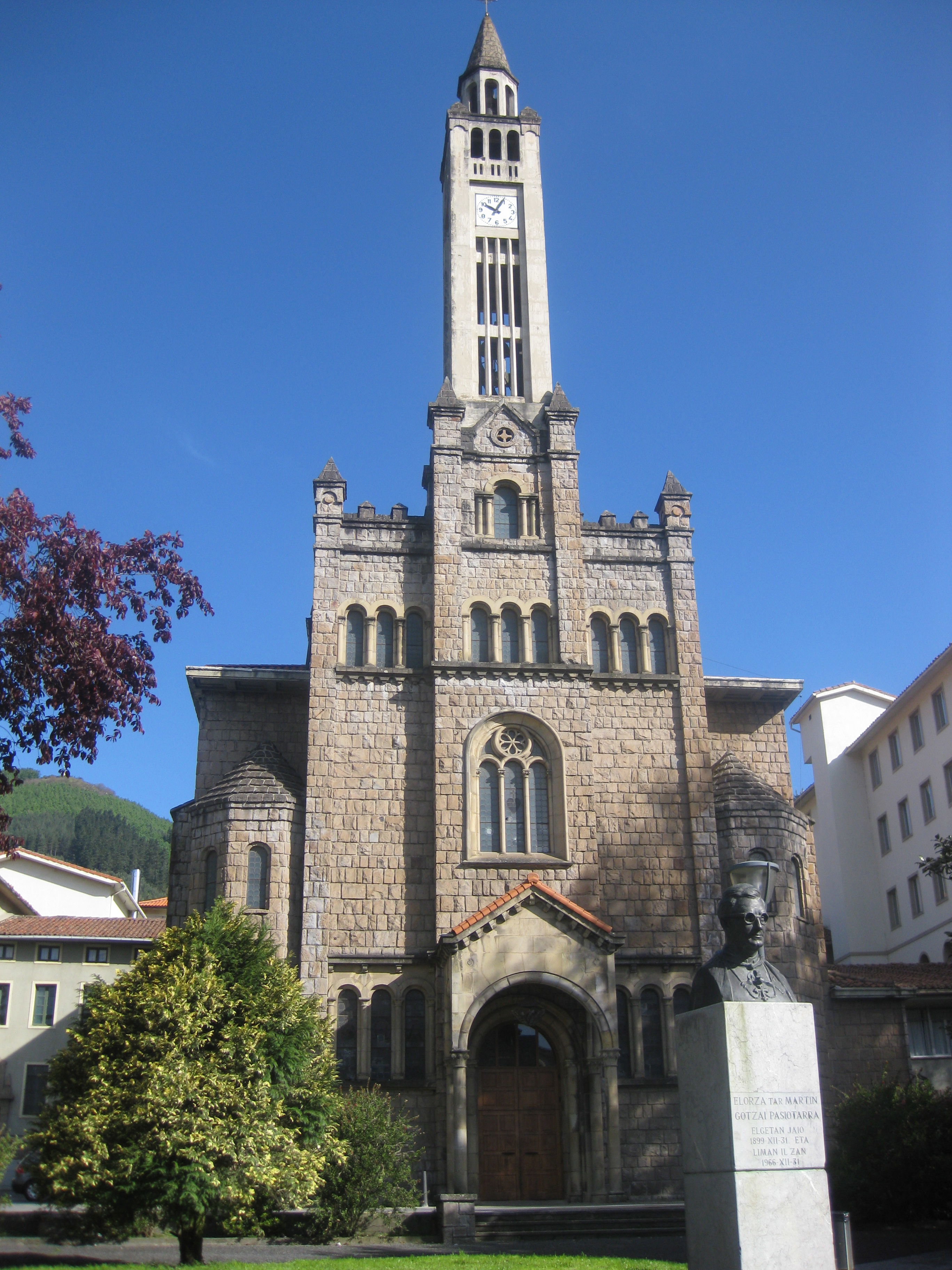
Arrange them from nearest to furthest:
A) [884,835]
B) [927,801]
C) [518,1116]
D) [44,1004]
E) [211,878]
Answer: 1. [518,1116]
2. [211,878]
3. [44,1004]
4. [927,801]
5. [884,835]

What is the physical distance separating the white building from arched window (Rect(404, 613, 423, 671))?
1832 cm

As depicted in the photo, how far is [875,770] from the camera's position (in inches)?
1922

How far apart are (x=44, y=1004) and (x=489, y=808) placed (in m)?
18.6

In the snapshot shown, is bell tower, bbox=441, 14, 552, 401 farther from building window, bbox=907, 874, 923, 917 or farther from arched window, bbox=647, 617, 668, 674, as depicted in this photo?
building window, bbox=907, 874, 923, 917

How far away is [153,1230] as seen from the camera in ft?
74.7

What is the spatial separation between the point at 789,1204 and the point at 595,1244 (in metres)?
11.8

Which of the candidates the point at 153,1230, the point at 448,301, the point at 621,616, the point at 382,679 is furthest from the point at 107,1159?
the point at 448,301

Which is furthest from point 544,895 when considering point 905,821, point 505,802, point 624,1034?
point 905,821

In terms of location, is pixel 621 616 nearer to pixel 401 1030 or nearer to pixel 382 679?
pixel 382 679

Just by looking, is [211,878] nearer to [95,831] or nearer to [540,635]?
[540,635]

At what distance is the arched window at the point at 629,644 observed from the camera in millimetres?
33156

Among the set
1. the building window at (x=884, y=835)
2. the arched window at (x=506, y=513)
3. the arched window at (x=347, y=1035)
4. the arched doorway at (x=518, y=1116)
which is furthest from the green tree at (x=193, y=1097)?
the building window at (x=884, y=835)

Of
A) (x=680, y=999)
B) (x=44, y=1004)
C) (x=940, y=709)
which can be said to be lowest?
(x=680, y=999)

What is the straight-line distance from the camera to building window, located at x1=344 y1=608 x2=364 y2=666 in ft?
106
